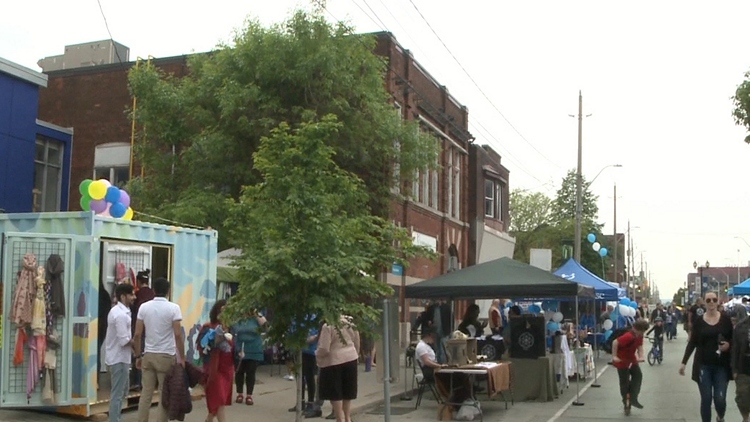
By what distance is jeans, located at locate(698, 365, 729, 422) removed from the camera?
1131 cm

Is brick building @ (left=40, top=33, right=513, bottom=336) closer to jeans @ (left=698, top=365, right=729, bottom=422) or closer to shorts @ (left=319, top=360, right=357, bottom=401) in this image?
shorts @ (left=319, top=360, right=357, bottom=401)

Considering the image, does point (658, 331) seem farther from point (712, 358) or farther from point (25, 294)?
point (25, 294)

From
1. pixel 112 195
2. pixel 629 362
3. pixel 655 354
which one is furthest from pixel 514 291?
pixel 655 354

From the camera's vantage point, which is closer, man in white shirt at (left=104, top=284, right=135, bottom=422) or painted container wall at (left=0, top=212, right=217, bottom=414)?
man in white shirt at (left=104, top=284, right=135, bottom=422)

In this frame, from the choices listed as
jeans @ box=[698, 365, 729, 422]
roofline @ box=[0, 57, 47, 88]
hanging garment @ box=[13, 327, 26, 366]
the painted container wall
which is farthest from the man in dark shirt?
roofline @ box=[0, 57, 47, 88]

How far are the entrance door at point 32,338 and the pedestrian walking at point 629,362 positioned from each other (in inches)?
331

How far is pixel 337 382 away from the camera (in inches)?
446

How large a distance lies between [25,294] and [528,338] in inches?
361

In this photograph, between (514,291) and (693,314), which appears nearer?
(693,314)

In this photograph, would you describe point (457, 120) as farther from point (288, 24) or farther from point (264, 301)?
point (264, 301)

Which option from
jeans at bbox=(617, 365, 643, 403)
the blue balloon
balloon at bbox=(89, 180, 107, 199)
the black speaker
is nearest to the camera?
balloon at bbox=(89, 180, 107, 199)

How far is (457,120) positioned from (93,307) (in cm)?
2493

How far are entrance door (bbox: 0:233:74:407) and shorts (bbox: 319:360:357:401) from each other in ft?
10.6

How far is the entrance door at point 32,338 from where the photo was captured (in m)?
11.0
